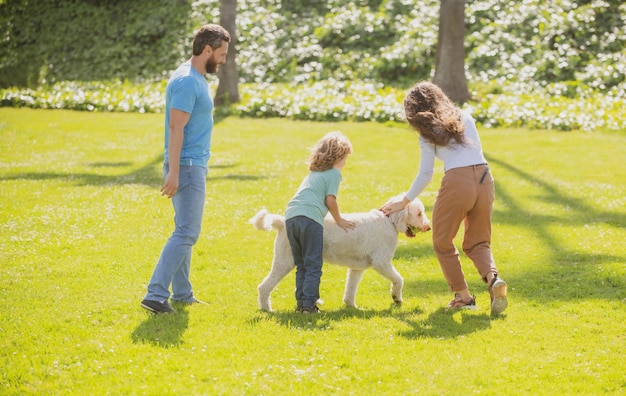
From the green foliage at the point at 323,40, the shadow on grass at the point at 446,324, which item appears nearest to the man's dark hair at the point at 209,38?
the shadow on grass at the point at 446,324

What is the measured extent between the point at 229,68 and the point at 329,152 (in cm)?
1284

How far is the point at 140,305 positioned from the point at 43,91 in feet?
55.2

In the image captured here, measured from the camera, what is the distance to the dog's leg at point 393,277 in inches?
262

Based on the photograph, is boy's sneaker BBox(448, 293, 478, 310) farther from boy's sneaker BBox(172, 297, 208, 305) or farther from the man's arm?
the man's arm

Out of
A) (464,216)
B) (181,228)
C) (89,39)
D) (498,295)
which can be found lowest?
(498,295)

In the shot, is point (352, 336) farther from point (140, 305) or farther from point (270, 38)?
point (270, 38)

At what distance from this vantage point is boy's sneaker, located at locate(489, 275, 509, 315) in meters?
6.32

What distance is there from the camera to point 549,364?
535 cm

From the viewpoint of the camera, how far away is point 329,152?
21.2 ft

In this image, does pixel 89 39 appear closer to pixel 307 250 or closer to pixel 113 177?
pixel 113 177

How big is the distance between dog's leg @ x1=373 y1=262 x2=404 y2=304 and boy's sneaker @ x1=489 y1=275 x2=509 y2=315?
80 centimetres

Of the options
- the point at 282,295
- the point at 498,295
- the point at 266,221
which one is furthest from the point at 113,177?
the point at 498,295

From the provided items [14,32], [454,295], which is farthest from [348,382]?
[14,32]

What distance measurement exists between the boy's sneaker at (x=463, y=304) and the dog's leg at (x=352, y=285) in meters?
0.85
